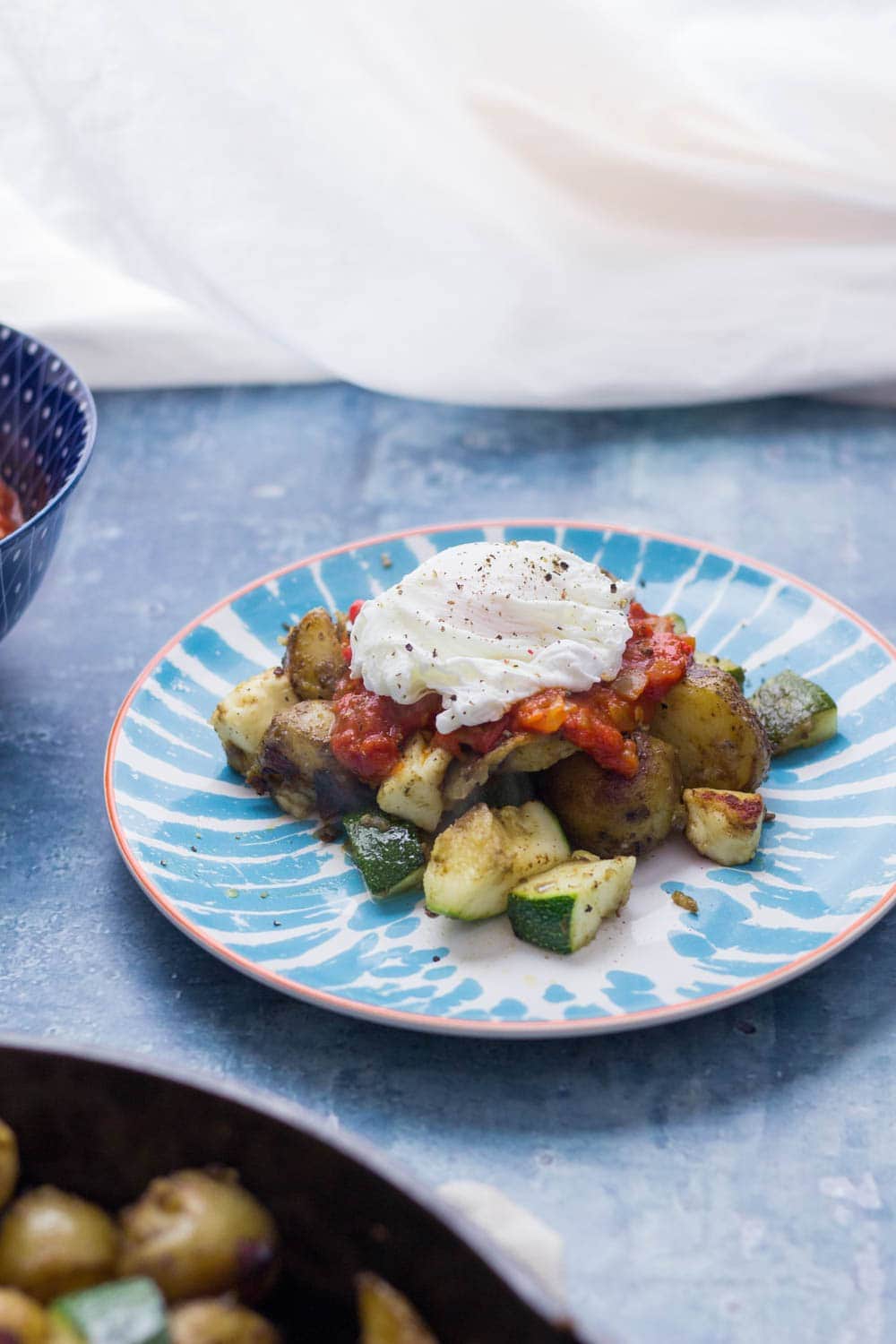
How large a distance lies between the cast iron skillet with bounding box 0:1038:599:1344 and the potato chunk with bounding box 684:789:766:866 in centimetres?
88

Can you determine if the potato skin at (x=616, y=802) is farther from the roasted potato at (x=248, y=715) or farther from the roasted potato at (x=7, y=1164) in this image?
the roasted potato at (x=7, y=1164)

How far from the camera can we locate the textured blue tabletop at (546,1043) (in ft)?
4.61

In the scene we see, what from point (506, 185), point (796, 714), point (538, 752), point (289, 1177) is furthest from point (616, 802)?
point (506, 185)

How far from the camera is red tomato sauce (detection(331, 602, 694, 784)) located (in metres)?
1.81

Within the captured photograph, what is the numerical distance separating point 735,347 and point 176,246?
4.18 feet

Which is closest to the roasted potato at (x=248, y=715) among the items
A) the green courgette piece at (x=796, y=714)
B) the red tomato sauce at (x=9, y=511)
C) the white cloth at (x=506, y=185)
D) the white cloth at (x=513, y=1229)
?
the red tomato sauce at (x=9, y=511)

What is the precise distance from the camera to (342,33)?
119 inches

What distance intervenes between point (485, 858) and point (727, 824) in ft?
1.08

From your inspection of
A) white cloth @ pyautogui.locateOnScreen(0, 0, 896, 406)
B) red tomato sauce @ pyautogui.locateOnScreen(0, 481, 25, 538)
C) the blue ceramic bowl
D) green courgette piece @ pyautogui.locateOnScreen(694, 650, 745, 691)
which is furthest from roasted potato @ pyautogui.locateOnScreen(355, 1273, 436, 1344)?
white cloth @ pyautogui.locateOnScreen(0, 0, 896, 406)

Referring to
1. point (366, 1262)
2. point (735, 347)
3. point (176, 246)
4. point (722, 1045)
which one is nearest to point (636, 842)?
point (722, 1045)

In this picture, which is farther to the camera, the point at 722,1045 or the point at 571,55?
the point at 571,55

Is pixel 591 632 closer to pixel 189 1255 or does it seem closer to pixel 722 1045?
pixel 722 1045

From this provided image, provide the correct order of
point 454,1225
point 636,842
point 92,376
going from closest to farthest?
1. point 454,1225
2. point 636,842
3. point 92,376

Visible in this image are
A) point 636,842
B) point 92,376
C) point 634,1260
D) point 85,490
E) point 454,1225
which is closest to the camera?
point 454,1225
